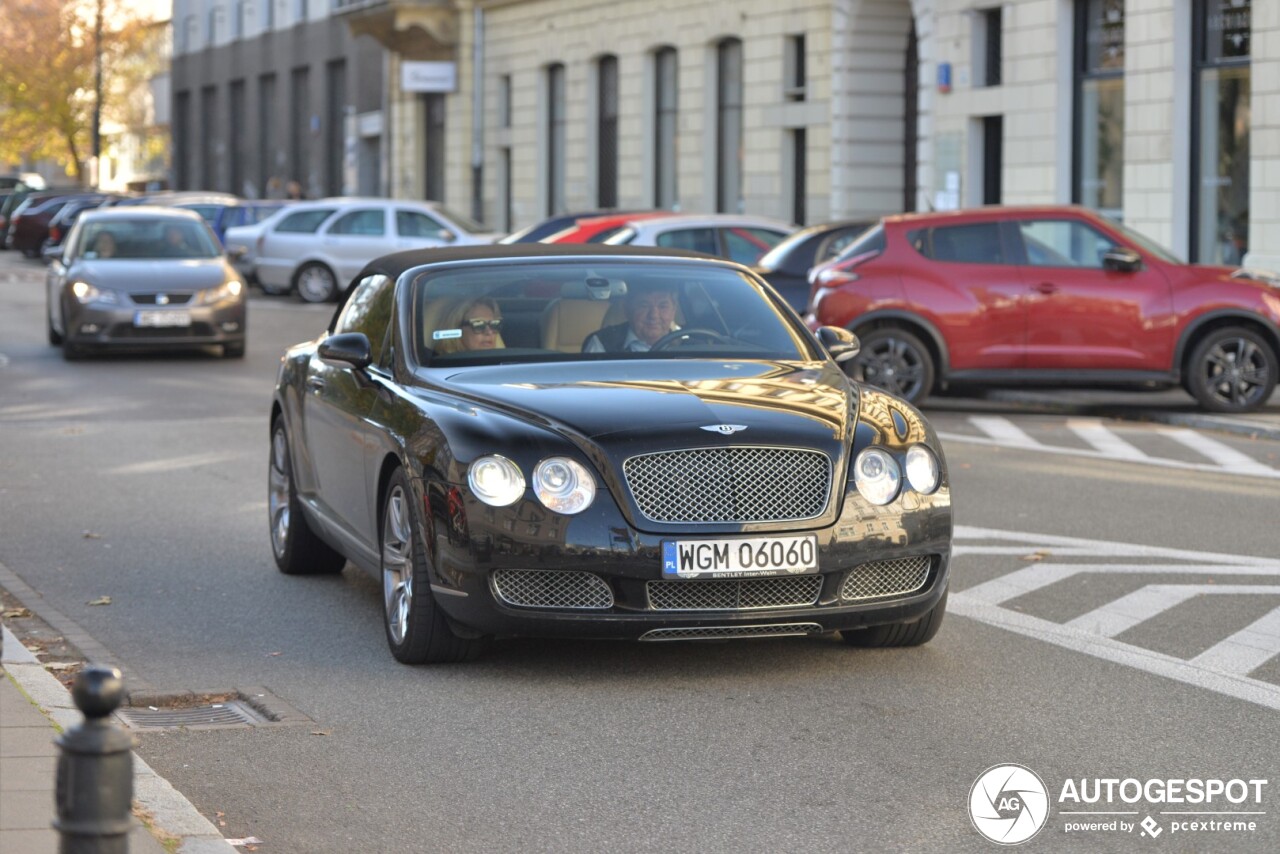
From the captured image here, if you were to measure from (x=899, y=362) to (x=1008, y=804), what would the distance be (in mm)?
12090

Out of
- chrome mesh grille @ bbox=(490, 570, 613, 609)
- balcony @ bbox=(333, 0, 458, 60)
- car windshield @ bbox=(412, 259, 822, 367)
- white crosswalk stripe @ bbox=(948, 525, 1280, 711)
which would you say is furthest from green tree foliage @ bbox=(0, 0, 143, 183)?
chrome mesh grille @ bbox=(490, 570, 613, 609)

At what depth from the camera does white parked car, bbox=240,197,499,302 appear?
114 feet

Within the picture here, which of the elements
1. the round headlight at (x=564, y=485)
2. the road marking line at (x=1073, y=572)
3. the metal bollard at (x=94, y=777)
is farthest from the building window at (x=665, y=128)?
the metal bollard at (x=94, y=777)

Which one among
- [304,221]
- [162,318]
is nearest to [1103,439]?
[162,318]

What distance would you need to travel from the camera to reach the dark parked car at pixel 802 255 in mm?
19672

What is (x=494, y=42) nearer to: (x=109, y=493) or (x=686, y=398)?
(x=109, y=493)

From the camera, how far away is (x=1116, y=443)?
15.5 metres

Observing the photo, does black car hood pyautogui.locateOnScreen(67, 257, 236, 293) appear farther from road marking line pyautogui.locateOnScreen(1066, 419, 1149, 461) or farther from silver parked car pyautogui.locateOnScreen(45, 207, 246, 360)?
Result: road marking line pyautogui.locateOnScreen(1066, 419, 1149, 461)

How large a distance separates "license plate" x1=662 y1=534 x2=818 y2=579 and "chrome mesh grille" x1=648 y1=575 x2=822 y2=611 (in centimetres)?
4

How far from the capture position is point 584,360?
814 cm

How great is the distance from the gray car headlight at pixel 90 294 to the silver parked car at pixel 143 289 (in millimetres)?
10

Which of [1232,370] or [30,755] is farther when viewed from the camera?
[1232,370]

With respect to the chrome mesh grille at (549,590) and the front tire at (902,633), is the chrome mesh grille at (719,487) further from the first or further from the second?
the front tire at (902,633)

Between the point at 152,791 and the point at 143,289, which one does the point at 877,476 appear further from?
the point at 143,289
